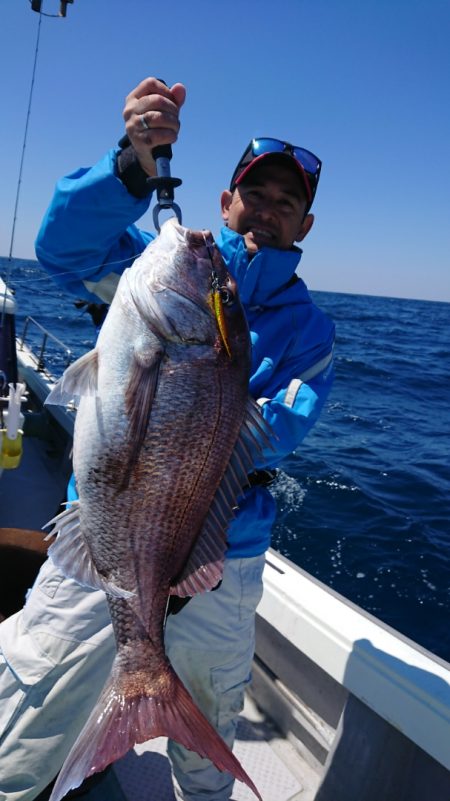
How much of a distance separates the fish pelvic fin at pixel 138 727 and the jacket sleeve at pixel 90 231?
1480 mm

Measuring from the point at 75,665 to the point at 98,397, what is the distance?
1043 millimetres

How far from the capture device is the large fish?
170cm

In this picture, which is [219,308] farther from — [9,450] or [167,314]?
[9,450]

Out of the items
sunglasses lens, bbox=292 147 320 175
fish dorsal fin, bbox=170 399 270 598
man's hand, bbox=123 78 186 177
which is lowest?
fish dorsal fin, bbox=170 399 270 598

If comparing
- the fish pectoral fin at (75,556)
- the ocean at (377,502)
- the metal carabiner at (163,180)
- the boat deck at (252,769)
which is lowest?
the ocean at (377,502)

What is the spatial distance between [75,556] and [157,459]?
1.40 ft

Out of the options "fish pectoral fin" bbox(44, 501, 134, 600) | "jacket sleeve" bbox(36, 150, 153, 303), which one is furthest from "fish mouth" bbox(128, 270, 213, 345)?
"fish pectoral fin" bbox(44, 501, 134, 600)

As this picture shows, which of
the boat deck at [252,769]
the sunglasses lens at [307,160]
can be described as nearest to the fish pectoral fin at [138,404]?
the sunglasses lens at [307,160]

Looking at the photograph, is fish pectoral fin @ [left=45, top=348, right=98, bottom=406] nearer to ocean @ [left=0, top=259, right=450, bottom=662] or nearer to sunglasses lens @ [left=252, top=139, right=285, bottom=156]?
ocean @ [left=0, top=259, right=450, bottom=662]

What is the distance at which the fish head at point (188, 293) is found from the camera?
175 centimetres

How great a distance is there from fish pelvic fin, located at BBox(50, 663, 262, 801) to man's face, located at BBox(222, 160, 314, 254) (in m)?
1.74

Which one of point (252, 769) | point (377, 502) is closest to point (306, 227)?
point (252, 769)

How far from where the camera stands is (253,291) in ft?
7.55

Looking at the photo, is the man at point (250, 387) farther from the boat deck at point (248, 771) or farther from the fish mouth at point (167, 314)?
the boat deck at point (248, 771)
